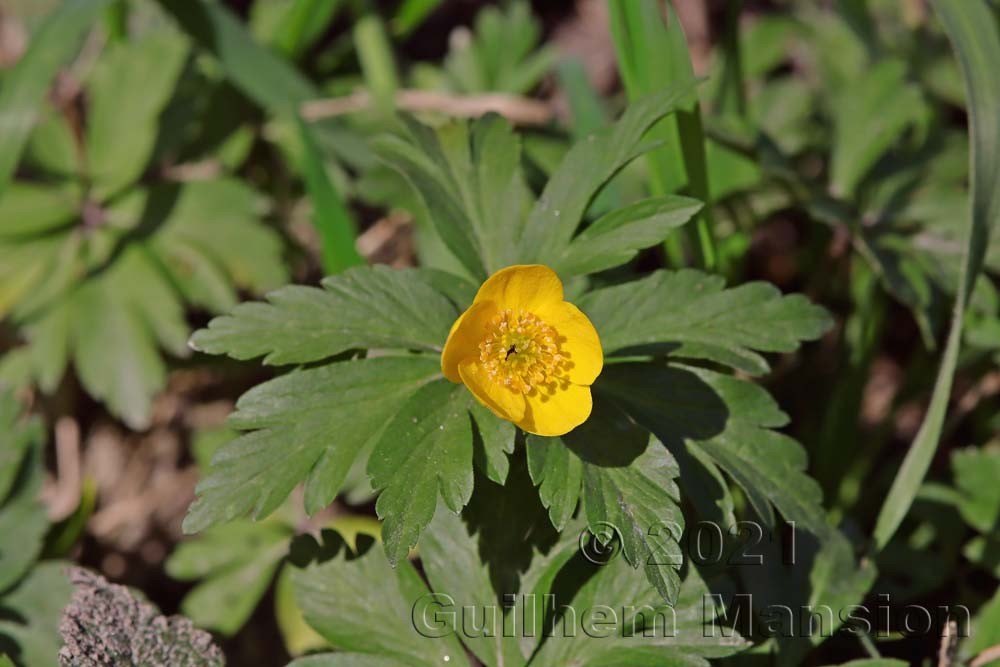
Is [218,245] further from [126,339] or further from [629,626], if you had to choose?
[629,626]

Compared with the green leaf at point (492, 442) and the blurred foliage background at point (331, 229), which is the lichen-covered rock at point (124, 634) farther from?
the green leaf at point (492, 442)

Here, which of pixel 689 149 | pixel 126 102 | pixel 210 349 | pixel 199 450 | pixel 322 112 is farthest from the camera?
pixel 322 112

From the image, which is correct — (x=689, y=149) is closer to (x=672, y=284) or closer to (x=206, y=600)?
(x=672, y=284)

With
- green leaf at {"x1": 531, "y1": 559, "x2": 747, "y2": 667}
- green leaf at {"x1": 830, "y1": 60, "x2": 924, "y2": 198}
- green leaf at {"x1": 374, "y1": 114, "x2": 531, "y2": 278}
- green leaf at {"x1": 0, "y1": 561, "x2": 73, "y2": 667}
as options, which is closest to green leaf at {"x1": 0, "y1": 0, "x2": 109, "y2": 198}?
green leaf at {"x1": 0, "y1": 561, "x2": 73, "y2": 667}

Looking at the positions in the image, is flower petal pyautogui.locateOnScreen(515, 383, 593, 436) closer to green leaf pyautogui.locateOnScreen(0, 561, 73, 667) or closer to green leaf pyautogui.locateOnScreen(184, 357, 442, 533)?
green leaf pyautogui.locateOnScreen(184, 357, 442, 533)

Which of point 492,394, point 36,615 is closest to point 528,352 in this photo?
point 492,394

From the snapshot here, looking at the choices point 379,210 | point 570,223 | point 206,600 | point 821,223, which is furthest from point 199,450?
point 821,223
